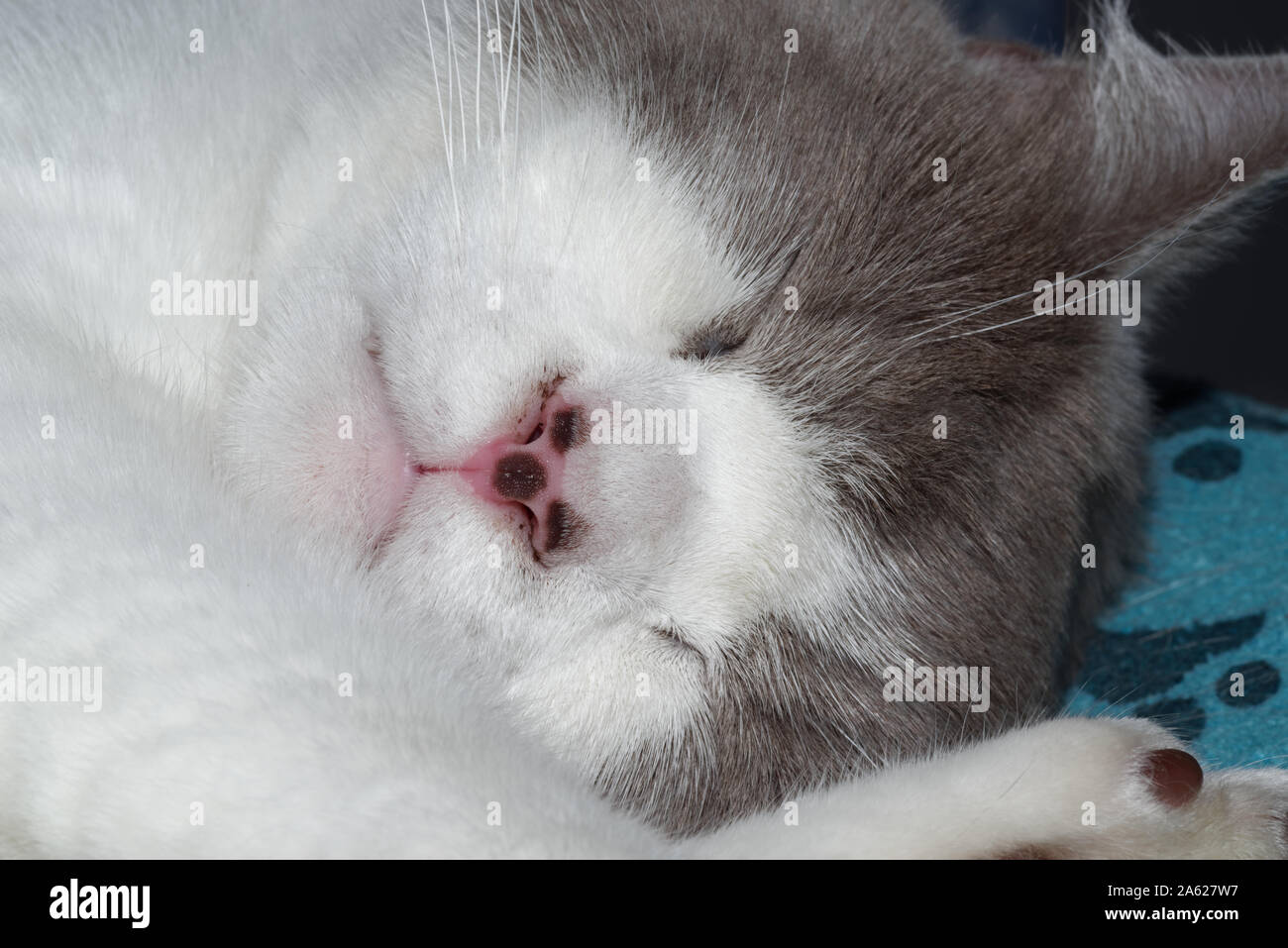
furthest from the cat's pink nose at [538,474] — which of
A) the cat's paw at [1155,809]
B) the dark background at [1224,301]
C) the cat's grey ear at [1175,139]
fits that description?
the dark background at [1224,301]

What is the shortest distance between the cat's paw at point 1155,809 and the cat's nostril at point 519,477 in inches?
21.0

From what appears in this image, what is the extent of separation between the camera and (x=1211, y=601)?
195 centimetres

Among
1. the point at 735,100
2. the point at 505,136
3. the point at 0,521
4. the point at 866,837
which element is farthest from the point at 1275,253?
the point at 0,521

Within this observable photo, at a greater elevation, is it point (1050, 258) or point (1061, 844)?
point (1050, 258)

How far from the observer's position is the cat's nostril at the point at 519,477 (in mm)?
1236

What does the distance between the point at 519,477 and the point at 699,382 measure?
23 centimetres

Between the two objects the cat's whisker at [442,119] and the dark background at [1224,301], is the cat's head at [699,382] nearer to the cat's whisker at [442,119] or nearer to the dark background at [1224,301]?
the cat's whisker at [442,119]

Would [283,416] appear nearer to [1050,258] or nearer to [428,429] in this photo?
[428,429]

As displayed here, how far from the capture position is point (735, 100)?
1.48 meters

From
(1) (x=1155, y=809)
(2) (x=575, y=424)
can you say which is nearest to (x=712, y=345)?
(2) (x=575, y=424)

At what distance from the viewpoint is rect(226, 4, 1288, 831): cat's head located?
4.14 ft

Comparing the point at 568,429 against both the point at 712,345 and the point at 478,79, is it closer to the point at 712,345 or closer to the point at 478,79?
the point at 712,345

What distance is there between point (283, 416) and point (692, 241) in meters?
0.47
